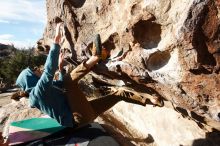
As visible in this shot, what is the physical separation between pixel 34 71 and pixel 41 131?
122 centimetres

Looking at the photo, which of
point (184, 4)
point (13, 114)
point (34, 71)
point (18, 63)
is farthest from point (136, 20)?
point (18, 63)

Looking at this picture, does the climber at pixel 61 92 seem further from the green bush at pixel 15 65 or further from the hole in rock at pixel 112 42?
the green bush at pixel 15 65

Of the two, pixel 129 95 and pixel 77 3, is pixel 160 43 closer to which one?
pixel 129 95

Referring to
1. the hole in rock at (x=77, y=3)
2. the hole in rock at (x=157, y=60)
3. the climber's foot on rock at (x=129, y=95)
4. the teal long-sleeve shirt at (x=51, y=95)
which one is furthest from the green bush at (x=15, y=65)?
the hole in rock at (x=157, y=60)

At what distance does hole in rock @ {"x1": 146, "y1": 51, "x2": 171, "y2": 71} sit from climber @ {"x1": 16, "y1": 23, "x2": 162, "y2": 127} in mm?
751

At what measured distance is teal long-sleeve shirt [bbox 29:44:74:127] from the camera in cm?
418

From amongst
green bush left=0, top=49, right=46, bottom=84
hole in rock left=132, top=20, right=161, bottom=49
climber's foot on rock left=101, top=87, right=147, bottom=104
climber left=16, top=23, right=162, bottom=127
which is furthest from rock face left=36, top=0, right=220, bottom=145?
green bush left=0, top=49, right=46, bottom=84

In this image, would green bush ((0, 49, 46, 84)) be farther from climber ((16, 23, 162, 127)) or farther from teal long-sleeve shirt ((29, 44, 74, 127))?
teal long-sleeve shirt ((29, 44, 74, 127))

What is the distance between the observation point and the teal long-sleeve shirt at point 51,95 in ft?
13.7

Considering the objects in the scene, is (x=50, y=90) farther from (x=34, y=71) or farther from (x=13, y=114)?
(x=13, y=114)

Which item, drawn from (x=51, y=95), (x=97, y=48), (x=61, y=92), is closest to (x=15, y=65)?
(x=61, y=92)

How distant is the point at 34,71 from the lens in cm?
504

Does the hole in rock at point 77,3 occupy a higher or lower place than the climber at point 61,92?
higher

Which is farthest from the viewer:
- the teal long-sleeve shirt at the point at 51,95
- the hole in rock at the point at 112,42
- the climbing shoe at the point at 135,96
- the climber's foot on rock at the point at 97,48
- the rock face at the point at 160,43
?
the climbing shoe at the point at 135,96
